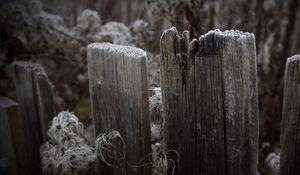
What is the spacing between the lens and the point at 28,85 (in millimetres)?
2506

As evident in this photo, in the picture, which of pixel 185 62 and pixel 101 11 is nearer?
pixel 185 62

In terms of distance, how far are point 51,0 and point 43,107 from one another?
119 inches

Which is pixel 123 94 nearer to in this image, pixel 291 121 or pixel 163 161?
pixel 163 161

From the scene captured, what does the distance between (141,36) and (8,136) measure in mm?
1473

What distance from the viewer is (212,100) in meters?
1.79

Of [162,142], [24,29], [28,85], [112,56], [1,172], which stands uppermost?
[24,29]

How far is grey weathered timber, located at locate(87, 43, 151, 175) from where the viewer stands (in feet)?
6.27

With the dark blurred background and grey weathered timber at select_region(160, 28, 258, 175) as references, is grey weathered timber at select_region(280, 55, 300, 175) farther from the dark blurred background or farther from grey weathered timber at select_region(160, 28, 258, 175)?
the dark blurred background

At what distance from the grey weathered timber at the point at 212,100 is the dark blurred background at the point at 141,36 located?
123cm

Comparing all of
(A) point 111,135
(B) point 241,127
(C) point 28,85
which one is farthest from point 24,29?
(B) point 241,127

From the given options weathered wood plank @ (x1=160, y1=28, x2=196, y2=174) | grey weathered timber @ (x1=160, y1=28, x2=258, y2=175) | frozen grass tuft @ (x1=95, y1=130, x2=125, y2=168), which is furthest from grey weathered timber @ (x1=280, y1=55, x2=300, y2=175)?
frozen grass tuft @ (x1=95, y1=130, x2=125, y2=168)

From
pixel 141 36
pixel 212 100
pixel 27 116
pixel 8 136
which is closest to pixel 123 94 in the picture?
pixel 212 100

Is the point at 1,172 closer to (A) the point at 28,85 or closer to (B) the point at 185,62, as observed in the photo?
(A) the point at 28,85

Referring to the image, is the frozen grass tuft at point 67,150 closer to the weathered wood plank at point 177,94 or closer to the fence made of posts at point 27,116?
the fence made of posts at point 27,116
